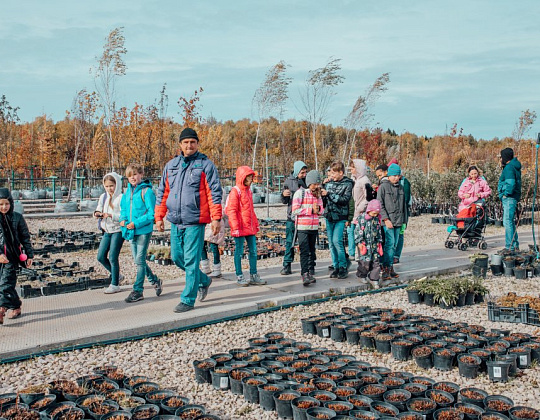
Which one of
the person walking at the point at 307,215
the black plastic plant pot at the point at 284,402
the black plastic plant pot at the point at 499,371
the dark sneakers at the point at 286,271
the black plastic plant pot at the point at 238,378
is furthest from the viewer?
the dark sneakers at the point at 286,271

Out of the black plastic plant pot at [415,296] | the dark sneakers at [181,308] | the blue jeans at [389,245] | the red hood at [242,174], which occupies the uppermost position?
the red hood at [242,174]

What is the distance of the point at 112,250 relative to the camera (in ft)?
21.5

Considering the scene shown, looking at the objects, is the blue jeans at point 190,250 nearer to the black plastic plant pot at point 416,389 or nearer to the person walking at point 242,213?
the person walking at point 242,213

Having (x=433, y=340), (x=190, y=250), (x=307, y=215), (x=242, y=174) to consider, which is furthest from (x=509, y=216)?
Result: (x=190, y=250)

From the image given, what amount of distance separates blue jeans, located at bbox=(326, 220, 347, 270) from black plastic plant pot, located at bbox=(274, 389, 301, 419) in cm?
394

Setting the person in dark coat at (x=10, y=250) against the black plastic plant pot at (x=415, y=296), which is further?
the black plastic plant pot at (x=415, y=296)

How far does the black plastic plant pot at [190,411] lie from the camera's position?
11.4 feet

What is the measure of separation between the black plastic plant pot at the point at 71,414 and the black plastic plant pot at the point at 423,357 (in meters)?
2.70

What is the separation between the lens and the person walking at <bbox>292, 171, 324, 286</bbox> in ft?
23.6

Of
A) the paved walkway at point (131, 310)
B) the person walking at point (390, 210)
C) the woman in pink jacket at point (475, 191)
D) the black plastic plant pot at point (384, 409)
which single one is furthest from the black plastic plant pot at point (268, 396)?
the woman in pink jacket at point (475, 191)

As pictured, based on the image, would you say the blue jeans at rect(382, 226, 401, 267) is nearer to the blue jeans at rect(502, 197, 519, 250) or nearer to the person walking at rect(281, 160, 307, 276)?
the person walking at rect(281, 160, 307, 276)

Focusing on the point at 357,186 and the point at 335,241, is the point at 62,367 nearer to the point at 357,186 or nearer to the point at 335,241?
the point at 335,241

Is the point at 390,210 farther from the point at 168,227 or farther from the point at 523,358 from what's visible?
the point at 168,227

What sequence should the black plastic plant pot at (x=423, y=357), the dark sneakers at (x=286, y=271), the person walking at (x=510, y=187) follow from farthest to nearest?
the person walking at (x=510, y=187) → the dark sneakers at (x=286, y=271) → the black plastic plant pot at (x=423, y=357)
